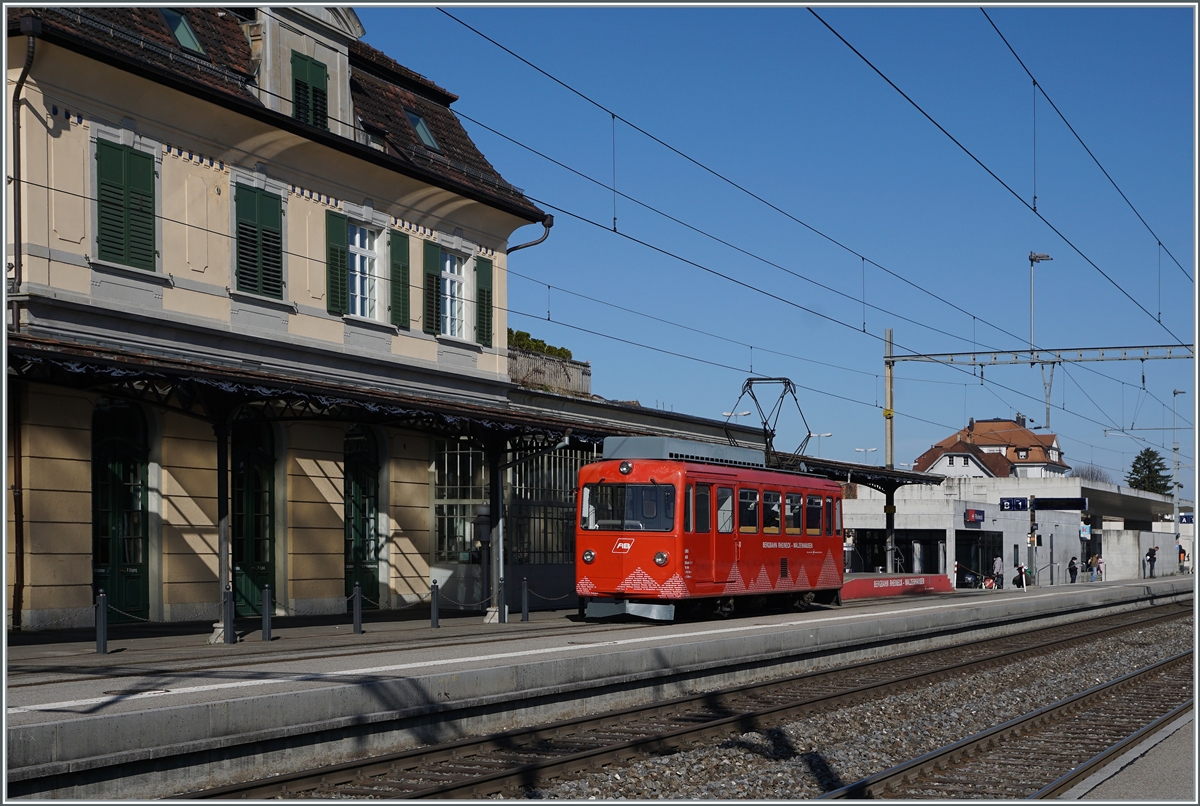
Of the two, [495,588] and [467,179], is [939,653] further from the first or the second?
[467,179]

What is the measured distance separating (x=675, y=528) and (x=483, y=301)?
29.6 feet

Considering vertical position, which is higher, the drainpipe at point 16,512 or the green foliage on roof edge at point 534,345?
the green foliage on roof edge at point 534,345

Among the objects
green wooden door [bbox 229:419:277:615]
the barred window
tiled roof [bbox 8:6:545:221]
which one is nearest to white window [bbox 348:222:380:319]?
tiled roof [bbox 8:6:545:221]

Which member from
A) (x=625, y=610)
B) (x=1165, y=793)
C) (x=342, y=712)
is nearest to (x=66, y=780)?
(x=342, y=712)

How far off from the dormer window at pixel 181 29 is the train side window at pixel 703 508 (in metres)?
11.3

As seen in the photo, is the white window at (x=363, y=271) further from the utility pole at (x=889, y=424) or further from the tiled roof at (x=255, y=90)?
the utility pole at (x=889, y=424)

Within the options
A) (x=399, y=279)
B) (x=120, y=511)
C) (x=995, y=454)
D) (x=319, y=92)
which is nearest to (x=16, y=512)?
(x=120, y=511)

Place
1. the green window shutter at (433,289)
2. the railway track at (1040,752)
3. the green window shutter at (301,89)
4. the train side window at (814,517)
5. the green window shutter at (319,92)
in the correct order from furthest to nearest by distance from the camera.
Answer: the green window shutter at (433,289)
the train side window at (814,517)
the green window shutter at (319,92)
the green window shutter at (301,89)
the railway track at (1040,752)

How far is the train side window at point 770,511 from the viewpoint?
Result: 2428 cm

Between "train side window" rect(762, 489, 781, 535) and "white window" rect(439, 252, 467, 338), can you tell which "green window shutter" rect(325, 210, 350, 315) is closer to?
"white window" rect(439, 252, 467, 338)

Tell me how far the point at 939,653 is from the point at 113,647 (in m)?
13.1

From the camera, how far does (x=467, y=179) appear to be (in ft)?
93.1

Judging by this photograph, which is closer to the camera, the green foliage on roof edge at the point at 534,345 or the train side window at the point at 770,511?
the train side window at the point at 770,511

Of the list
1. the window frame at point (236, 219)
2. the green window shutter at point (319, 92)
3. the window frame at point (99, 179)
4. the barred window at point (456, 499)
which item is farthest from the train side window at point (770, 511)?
the window frame at point (99, 179)
